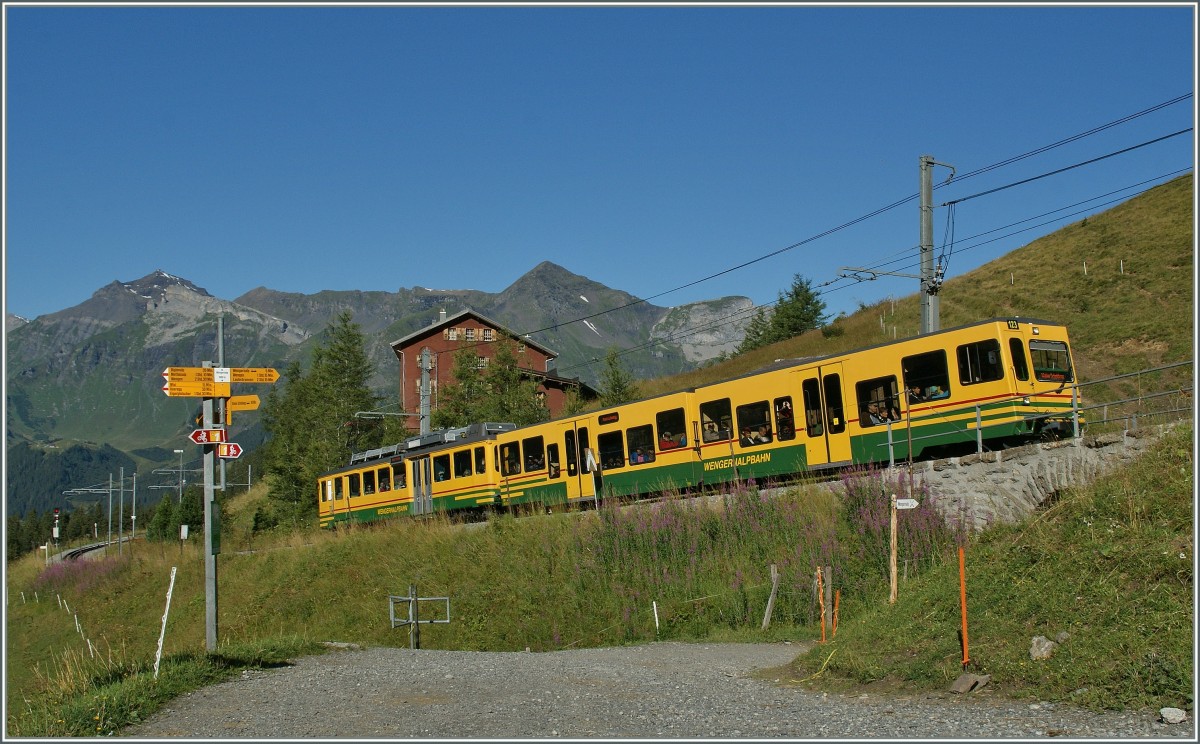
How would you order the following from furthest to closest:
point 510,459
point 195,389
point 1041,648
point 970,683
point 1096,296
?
point 1096,296 → point 510,459 → point 195,389 → point 1041,648 → point 970,683

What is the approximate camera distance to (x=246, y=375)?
1794 centimetres

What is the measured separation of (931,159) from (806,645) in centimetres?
1265

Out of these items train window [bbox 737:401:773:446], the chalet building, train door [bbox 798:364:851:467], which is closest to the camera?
train door [bbox 798:364:851:467]

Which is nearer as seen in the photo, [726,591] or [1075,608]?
[1075,608]

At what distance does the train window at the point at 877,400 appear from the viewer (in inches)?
840

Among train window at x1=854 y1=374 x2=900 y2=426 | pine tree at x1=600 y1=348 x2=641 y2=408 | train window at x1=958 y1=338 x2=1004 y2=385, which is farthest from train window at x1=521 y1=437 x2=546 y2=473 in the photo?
pine tree at x1=600 y1=348 x2=641 y2=408

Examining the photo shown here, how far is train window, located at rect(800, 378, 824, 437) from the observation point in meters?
22.9

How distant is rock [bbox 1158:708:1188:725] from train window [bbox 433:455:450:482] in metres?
29.6

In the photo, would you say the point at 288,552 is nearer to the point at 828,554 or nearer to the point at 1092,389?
the point at 828,554

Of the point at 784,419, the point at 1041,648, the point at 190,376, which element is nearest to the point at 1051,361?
the point at 784,419

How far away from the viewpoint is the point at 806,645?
625 inches

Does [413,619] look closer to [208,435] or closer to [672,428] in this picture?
[208,435]

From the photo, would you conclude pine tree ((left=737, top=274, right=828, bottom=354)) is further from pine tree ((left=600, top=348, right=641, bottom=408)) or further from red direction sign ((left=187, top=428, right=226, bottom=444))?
red direction sign ((left=187, top=428, right=226, bottom=444))

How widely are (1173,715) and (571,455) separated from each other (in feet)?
73.5
